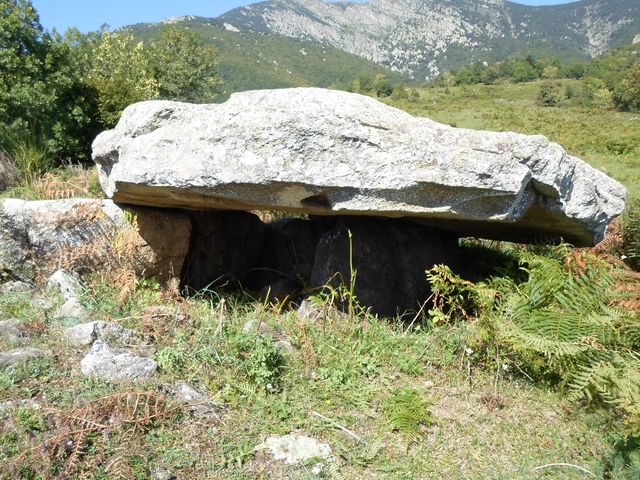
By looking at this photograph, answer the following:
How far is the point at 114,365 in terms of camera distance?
4.11 meters

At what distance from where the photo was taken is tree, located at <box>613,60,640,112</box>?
171 feet

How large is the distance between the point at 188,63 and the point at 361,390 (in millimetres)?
42416

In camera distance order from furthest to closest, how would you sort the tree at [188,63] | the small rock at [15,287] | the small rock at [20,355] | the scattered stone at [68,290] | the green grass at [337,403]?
1. the tree at [188,63]
2. the small rock at [15,287]
3. the scattered stone at [68,290]
4. the small rock at [20,355]
5. the green grass at [337,403]

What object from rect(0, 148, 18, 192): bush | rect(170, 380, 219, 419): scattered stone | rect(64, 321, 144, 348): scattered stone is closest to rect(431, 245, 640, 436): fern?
rect(170, 380, 219, 419): scattered stone

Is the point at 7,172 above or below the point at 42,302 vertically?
above

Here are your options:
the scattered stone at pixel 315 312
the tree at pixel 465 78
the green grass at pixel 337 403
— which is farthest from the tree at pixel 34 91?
the tree at pixel 465 78

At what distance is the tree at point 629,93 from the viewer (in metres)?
52.1

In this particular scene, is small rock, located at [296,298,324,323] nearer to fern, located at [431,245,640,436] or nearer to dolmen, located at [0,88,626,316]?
dolmen, located at [0,88,626,316]

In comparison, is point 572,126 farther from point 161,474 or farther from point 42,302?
point 161,474

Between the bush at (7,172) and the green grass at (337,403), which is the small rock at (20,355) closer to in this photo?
the green grass at (337,403)

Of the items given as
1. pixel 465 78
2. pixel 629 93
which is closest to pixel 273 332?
pixel 629 93

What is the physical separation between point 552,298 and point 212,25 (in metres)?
209

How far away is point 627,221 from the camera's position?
23.2 ft

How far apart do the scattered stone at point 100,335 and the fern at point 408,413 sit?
2.08 metres
